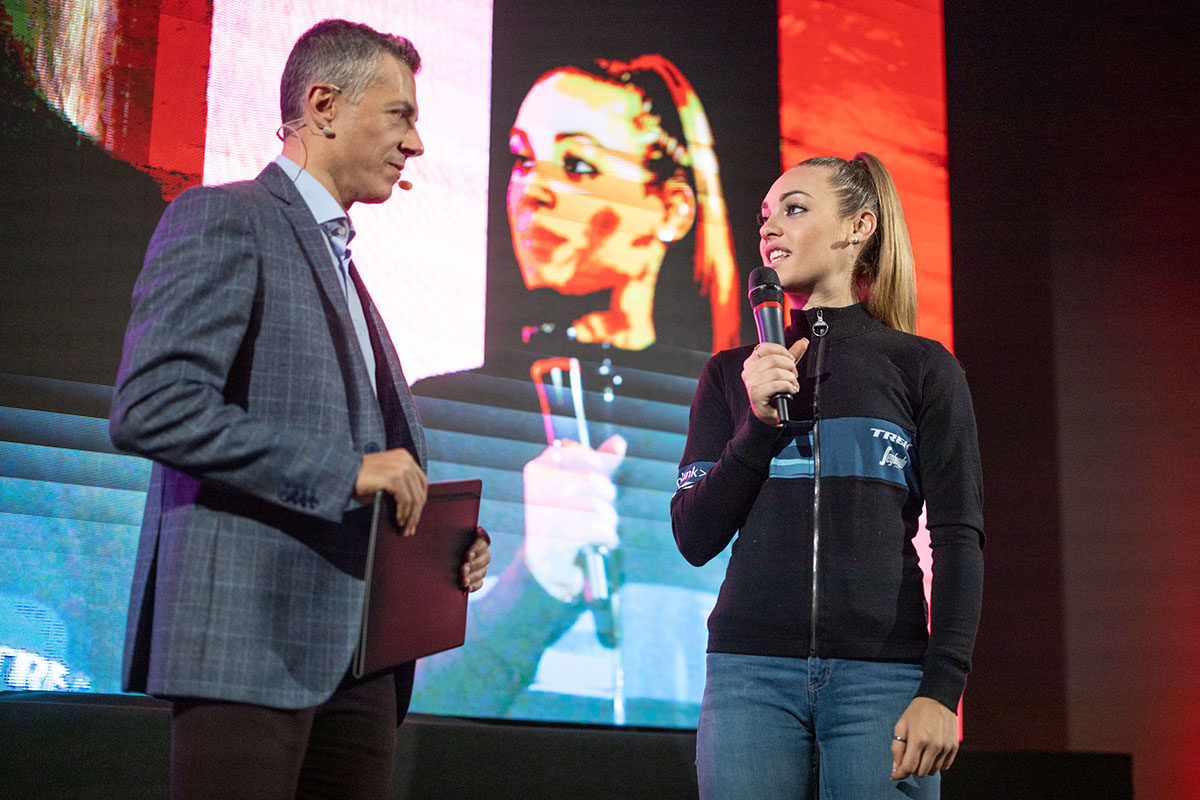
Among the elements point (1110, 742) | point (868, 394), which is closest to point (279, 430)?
point (868, 394)

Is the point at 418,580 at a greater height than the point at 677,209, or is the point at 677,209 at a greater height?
the point at 677,209

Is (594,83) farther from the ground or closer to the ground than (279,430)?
farther from the ground

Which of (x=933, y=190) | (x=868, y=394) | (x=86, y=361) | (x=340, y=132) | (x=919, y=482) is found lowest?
(x=919, y=482)

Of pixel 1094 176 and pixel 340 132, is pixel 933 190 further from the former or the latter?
pixel 340 132

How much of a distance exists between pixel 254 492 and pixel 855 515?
0.81m

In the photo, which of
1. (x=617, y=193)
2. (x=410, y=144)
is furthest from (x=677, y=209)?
(x=410, y=144)

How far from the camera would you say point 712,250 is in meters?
2.88

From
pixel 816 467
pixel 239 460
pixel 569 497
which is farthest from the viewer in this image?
pixel 569 497

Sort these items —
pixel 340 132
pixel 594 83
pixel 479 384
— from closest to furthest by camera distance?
1. pixel 340 132
2. pixel 479 384
3. pixel 594 83

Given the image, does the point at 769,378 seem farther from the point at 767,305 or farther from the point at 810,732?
the point at 810,732

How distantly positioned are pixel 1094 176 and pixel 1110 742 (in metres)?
1.91

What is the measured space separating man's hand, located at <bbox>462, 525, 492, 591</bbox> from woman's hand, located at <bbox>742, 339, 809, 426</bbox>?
0.43 meters

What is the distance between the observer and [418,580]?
1237mm

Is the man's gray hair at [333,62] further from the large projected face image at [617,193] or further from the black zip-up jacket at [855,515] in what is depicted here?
the large projected face image at [617,193]
